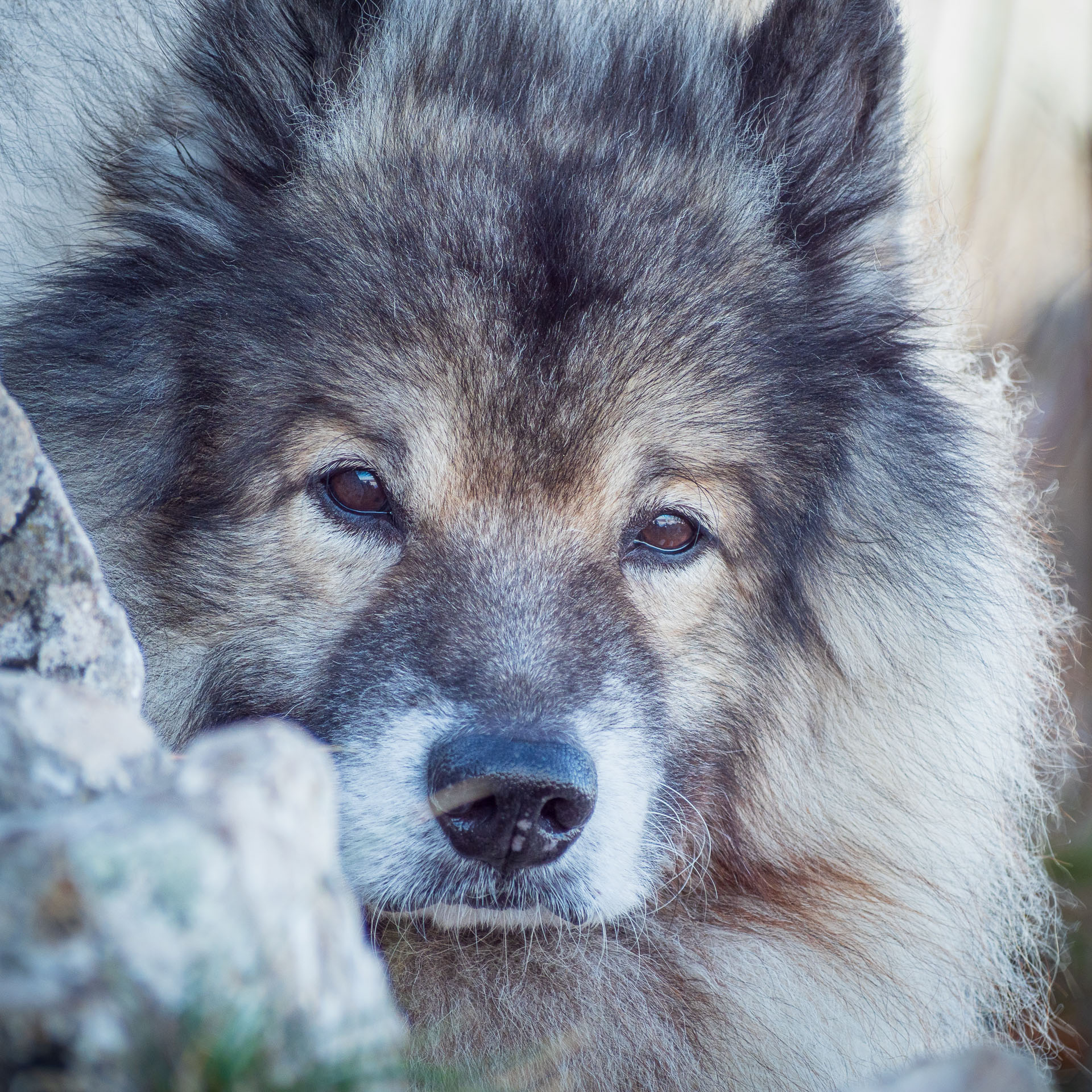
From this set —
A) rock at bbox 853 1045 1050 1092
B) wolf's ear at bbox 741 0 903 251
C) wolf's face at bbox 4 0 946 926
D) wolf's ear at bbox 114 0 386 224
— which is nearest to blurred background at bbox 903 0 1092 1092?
wolf's ear at bbox 741 0 903 251

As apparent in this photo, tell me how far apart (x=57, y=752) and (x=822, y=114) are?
2039 mm

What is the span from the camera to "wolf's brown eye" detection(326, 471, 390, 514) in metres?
2.18

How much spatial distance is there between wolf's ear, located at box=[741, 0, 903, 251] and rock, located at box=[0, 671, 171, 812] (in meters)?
1.81

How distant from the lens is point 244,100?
226 cm

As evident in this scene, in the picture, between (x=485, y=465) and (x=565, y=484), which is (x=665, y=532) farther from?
(x=485, y=465)

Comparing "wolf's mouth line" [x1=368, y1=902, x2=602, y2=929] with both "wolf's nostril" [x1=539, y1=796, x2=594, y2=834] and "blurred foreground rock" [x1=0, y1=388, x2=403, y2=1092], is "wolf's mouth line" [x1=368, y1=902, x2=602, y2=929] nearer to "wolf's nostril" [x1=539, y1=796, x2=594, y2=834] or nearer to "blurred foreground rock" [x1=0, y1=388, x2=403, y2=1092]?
"wolf's nostril" [x1=539, y1=796, x2=594, y2=834]

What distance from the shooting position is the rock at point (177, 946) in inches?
32.6

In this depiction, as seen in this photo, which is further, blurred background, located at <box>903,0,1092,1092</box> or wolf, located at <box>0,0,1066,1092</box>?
blurred background, located at <box>903,0,1092,1092</box>

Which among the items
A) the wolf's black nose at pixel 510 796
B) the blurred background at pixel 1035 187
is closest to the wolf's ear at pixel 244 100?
the wolf's black nose at pixel 510 796

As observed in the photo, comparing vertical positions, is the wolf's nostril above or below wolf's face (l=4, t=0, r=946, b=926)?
below

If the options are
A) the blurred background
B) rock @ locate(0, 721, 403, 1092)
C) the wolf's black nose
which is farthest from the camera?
the blurred background

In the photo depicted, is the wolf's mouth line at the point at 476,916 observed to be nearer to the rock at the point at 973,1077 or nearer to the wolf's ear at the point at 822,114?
the rock at the point at 973,1077

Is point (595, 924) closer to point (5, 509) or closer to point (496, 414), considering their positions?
point (496, 414)

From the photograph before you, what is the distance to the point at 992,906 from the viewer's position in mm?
2691
